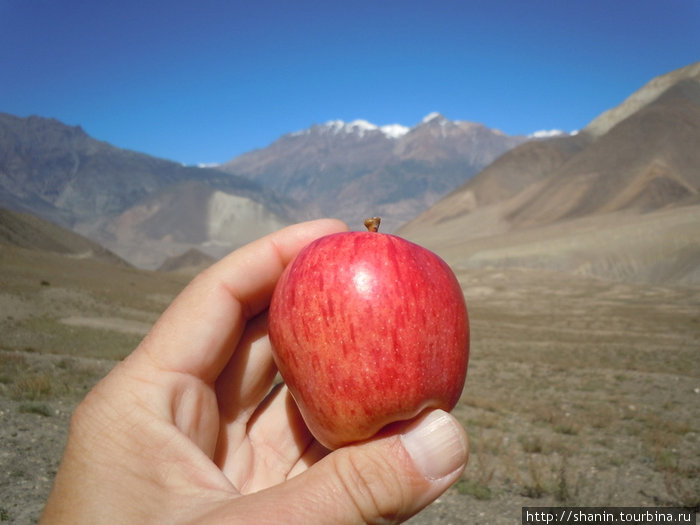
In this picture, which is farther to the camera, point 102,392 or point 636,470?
point 636,470

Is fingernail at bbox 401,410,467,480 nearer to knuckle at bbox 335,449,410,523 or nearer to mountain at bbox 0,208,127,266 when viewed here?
knuckle at bbox 335,449,410,523

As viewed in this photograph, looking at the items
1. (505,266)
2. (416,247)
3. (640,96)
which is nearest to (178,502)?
(416,247)

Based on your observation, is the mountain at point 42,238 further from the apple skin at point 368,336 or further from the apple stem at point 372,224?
the apple skin at point 368,336

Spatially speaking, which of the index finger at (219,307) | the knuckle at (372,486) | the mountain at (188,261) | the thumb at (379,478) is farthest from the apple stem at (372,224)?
the mountain at (188,261)

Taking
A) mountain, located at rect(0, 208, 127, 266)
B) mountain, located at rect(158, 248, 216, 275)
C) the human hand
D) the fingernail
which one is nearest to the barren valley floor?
the human hand

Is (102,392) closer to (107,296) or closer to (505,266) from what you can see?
(107,296)

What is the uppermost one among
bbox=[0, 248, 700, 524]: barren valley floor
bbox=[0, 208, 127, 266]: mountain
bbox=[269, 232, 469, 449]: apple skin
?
bbox=[0, 208, 127, 266]: mountain

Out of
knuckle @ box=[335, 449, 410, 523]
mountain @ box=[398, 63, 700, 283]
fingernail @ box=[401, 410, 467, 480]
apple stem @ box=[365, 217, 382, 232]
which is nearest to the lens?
knuckle @ box=[335, 449, 410, 523]
